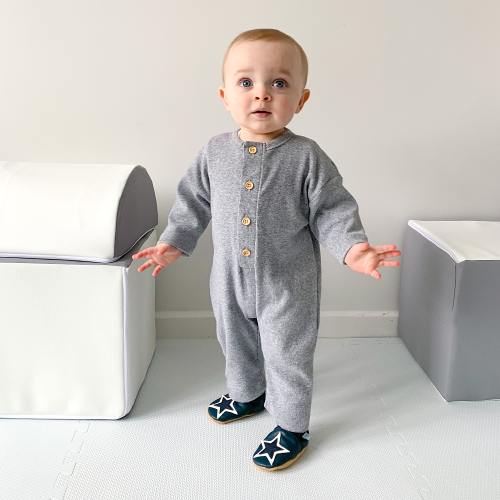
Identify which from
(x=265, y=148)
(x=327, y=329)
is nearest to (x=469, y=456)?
(x=327, y=329)

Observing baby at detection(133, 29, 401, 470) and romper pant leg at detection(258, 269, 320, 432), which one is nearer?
baby at detection(133, 29, 401, 470)

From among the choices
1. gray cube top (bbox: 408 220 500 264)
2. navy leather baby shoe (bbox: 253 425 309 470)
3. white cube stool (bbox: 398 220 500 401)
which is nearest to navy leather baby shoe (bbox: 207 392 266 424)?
navy leather baby shoe (bbox: 253 425 309 470)

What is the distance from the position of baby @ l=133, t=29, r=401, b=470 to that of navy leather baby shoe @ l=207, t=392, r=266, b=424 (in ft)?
0.32

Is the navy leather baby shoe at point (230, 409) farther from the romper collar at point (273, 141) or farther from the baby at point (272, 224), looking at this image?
the romper collar at point (273, 141)

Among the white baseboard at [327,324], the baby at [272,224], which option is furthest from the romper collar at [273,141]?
the white baseboard at [327,324]

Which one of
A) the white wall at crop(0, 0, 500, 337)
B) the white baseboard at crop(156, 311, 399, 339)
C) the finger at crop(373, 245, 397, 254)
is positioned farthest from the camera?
the white baseboard at crop(156, 311, 399, 339)

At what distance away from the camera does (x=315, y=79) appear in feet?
4.71

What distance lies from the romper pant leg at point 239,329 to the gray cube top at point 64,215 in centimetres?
24

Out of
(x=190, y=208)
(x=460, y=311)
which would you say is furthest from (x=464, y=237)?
(x=190, y=208)

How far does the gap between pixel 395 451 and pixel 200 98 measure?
3.36ft

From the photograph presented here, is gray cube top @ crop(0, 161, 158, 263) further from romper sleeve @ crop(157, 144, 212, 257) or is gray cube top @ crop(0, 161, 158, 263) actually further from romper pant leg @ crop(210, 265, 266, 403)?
romper pant leg @ crop(210, 265, 266, 403)

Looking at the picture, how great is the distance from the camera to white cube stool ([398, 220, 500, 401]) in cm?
123

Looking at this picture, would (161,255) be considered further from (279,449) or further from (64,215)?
(279,449)

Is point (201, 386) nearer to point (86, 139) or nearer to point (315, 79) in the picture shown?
point (86, 139)
